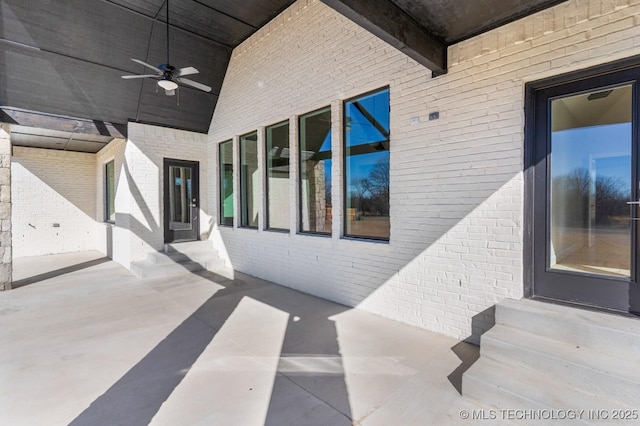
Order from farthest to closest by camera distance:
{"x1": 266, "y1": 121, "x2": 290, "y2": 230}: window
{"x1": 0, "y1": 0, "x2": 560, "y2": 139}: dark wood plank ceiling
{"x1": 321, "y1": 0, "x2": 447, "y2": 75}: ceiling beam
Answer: {"x1": 266, "y1": 121, "x2": 290, "y2": 230}: window
{"x1": 0, "y1": 0, "x2": 560, "y2": 139}: dark wood plank ceiling
{"x1": 321, "y1": 0, "x2": 447, "y2": 75}: ceiling beam

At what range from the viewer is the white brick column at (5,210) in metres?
5.26

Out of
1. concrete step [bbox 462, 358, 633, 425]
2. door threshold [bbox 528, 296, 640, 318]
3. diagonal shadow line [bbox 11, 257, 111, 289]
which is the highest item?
door threshold [bbox 528, 296, 640, 318]

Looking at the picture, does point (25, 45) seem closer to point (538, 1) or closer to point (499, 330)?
point (538, 1)

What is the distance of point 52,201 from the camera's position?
908 cm

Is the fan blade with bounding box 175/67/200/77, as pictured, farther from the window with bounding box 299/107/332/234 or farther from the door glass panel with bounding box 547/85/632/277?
the door glass panel with bounding box 547/85/632/277

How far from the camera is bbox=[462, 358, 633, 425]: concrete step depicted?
1.95 meters

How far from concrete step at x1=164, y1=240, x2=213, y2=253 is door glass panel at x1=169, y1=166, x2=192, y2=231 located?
0.44m

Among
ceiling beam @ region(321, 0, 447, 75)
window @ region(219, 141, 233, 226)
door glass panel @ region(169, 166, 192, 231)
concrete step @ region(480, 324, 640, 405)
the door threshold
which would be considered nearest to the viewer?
concrete step @ region(480, 324, 640, 405)

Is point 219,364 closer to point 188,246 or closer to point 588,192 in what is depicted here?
point 588,192

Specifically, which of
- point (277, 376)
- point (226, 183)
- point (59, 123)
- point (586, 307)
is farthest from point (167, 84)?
point (586, 307)

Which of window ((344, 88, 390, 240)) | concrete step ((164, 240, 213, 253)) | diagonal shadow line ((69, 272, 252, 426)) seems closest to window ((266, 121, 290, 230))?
window ((344, 88, 390, 240))

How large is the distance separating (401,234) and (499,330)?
56.0 inches

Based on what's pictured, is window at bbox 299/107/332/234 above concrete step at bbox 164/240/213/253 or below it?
above

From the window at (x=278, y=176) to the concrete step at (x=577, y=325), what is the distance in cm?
369
